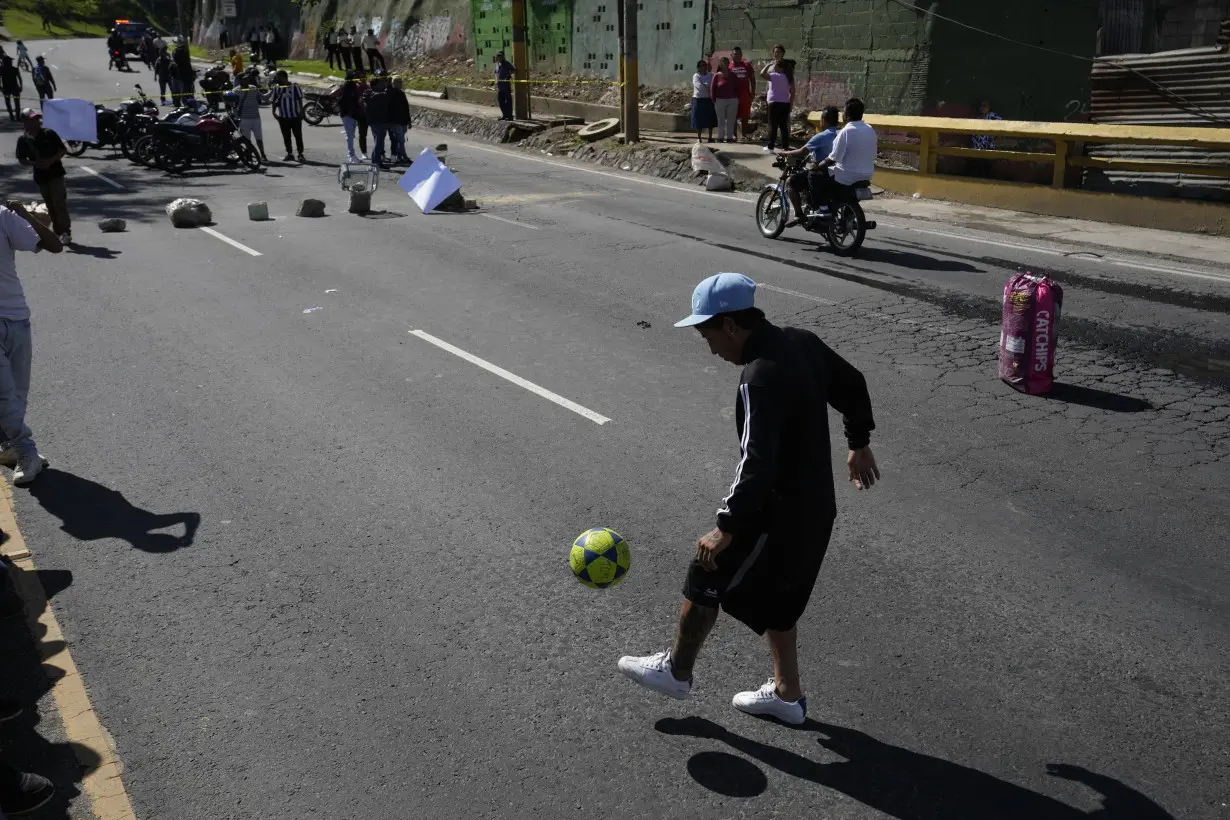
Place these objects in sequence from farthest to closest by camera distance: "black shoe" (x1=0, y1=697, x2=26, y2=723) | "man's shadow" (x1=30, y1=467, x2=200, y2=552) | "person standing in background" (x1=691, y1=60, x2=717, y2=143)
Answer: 1. "person standing in background" (x1=691, y1=60, x2=717, y2=143)
2. "man's shadow" (x1=30, y1=467, x2=200, y2=552)
3. "black shoe" (x1=0, y1=697, x2=26, y2=723)

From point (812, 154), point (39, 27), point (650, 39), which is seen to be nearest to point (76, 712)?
point (812, 154)

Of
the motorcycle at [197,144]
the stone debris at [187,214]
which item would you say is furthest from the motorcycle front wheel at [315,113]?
the stone debris at [187,214]

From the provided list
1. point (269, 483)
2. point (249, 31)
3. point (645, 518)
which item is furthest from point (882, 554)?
point (249, 31)

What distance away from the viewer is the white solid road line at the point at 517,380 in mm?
8188

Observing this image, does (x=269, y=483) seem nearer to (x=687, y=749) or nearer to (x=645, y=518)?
(x=645, y=518)

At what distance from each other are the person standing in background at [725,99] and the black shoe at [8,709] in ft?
71.5

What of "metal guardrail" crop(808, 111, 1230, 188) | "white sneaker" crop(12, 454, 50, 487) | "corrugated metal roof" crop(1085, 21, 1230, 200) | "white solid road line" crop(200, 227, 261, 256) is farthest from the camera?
"corrugated metal roof" crop(1085, 21, 1230, 200)

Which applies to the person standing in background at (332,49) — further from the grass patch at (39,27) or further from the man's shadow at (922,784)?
the man's shadow at (922,784)

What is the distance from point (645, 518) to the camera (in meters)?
6.41

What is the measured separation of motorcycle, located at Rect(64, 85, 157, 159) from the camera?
950 inches

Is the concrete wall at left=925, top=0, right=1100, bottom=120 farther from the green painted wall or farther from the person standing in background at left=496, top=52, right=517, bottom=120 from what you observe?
the green painted wall

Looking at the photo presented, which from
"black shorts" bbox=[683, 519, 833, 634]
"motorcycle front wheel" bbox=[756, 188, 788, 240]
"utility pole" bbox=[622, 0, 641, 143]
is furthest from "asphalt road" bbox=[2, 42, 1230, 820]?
"utility pole" bbox=[622, 0, 641, 143]

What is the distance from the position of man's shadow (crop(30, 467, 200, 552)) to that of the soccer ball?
2.52 meters

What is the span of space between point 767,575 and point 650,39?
2955 centimetres
